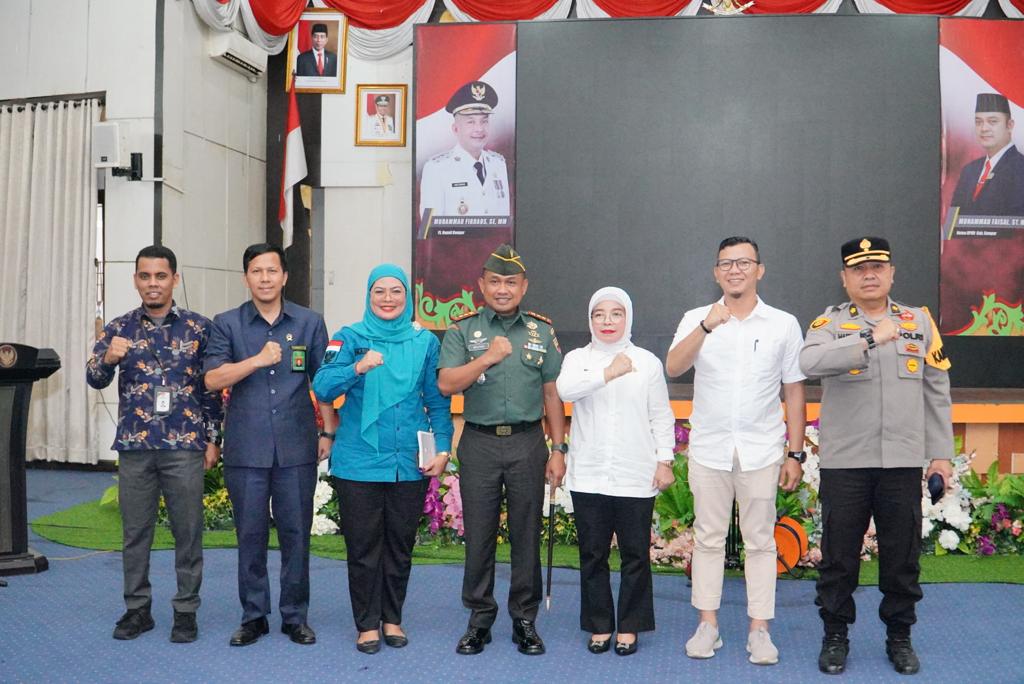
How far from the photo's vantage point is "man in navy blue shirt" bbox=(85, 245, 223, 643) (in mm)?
3445

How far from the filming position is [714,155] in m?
7.32

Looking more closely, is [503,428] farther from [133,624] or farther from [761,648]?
[133,624]

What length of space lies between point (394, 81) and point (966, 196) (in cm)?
490

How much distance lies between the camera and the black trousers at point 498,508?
330 cm

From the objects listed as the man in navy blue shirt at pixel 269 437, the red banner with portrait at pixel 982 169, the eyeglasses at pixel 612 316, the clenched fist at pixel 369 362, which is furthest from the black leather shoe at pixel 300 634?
the red banner with portrait at pixel 982 169

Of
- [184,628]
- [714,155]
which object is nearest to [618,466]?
[184,628]

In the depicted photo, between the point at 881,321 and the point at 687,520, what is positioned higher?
the point at 881,321

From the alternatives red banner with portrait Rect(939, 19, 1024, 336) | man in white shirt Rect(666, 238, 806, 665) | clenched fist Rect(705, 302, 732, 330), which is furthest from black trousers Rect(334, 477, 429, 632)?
red banner with portrait Rect(939, 19, 1024, 336)

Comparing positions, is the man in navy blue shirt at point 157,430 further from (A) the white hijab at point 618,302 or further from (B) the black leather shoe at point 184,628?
(A) the white hijab at point 618,302

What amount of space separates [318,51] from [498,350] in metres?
6.41

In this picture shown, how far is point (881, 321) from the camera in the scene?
10.00 feet

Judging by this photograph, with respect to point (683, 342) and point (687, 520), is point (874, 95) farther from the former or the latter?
point (683, 342)

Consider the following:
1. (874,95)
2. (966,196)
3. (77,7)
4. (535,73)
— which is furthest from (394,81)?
(966,196)

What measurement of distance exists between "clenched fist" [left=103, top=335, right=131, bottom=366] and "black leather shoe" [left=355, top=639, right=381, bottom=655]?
1.32 meters
